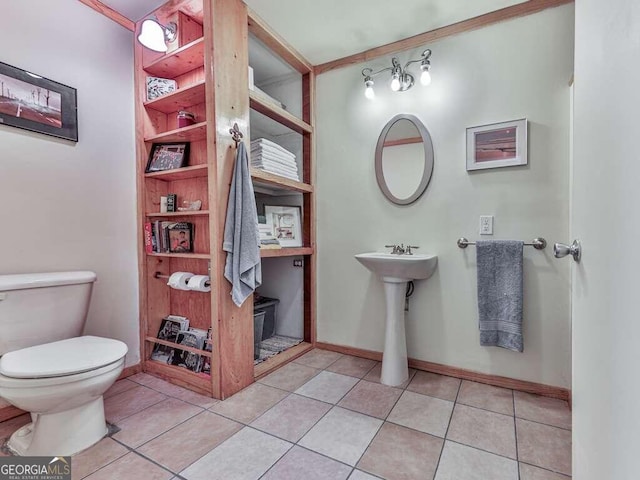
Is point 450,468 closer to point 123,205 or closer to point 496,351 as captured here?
point 496,351

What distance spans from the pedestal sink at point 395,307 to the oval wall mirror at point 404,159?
0.54m

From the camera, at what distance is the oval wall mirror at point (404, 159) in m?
2.19

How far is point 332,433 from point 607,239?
1.39m

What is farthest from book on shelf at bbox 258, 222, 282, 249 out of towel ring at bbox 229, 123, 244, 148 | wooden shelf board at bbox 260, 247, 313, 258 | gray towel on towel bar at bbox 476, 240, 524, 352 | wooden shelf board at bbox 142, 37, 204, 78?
gray towel on towel bar at bbox 476, 240, 524, 352

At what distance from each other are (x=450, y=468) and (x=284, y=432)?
2.49ft

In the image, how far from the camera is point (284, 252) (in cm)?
237

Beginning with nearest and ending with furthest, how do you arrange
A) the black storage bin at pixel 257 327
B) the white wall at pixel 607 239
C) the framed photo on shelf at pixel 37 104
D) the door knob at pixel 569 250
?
1. the white wall at pixel 607 239
2. the door knob at pixel 569 250
3. the framed photo on shelf at pixel 37 104
4. the black storage bin at pixel 257 327

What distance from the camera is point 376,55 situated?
2.37 m

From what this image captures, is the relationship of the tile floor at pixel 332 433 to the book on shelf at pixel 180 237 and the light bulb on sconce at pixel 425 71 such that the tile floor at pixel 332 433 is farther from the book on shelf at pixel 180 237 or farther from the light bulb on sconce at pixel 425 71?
the light bulb on sconce at pixel 425 71

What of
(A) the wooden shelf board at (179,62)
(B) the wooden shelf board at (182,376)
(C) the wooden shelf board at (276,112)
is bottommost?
(B) the wooden shelf board at (182,376)

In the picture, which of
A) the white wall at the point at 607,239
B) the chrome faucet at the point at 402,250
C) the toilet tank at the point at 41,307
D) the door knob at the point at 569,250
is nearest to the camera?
the white wall at the point at 607,239

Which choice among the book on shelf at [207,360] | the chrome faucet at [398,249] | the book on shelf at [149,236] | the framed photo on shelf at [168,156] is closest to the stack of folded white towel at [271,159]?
the framed photo on shelf at [168,156]

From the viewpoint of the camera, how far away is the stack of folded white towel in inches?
87.2

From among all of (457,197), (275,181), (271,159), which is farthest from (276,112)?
(457,197)
